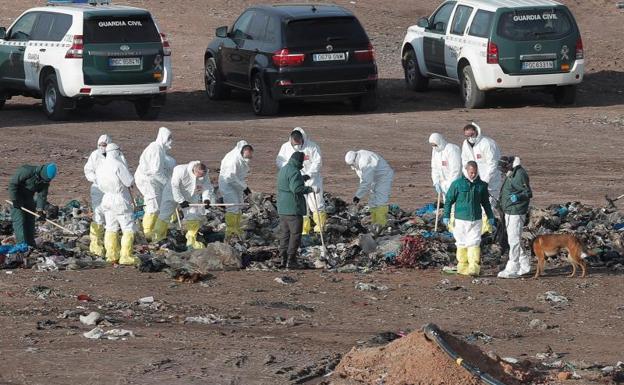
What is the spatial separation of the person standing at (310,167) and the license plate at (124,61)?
667 centimetres

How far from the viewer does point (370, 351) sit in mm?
12414

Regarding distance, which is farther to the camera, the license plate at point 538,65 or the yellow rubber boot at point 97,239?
the license plate at point 538,65

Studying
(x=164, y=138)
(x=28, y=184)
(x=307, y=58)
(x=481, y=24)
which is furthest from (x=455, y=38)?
(x=28, y=184)

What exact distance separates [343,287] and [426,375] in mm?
4364

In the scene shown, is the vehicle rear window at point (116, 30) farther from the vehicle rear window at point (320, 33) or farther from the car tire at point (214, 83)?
the car tire at point (214, 83)

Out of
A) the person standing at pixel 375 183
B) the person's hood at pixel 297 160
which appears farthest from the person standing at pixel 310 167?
the person's hood at pixel 297 160

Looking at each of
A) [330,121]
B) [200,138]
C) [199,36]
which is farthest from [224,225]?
[199,36]

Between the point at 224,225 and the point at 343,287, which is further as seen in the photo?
the point at 224,225

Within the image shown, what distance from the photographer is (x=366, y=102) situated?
2714 cm

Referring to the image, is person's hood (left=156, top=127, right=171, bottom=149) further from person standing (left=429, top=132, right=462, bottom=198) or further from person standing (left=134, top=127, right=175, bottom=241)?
person standing (left=429, top=132, right=462, bottom=198)

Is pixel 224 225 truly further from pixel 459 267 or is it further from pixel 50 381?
pixel 50 381

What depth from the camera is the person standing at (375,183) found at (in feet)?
63.8

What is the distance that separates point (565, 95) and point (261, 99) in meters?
5.37

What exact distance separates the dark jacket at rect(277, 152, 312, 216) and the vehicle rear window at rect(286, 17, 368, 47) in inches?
348
